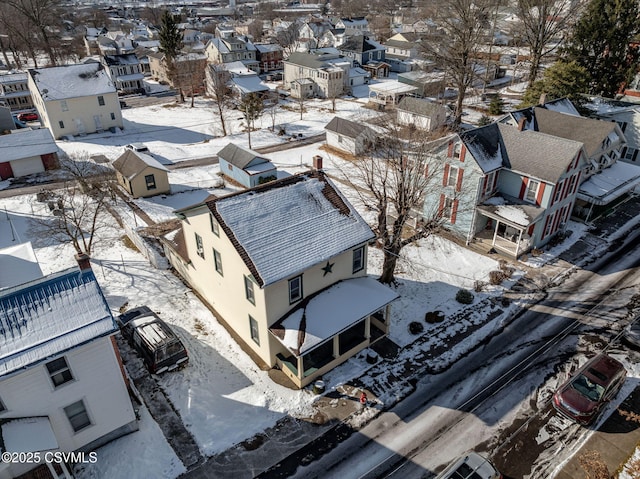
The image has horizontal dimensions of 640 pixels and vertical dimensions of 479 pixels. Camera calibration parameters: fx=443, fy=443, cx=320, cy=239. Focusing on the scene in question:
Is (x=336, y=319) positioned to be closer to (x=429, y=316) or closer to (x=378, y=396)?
(x=378, y=396)

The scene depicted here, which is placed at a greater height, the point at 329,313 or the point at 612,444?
the point at 329,313

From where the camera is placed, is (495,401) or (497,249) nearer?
(495,401)

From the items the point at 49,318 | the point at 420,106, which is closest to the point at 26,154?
the point at 49,318

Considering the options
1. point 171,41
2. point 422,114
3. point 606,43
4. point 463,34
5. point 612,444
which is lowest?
point 612,444

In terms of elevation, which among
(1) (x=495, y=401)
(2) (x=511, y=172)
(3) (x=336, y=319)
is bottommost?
(1) (x=495, y=401)

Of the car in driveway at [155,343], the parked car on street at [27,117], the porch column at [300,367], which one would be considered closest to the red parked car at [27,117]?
the parked car on street at [27,117]

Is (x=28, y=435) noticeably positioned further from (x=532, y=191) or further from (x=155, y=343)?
(x=532, y=191)

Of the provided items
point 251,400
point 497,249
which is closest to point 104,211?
point 251,400
